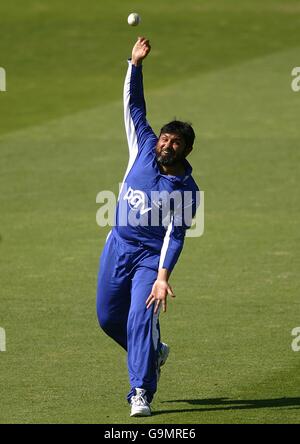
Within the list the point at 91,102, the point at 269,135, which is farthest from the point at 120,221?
the point at 91,102

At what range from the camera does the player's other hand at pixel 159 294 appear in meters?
8.80

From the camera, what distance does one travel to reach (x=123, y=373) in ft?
33.1

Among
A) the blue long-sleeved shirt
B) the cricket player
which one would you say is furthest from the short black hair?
the blue long-sleeved shirt

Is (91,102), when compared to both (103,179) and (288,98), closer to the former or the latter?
(288,98)

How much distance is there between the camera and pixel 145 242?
30.5 ft

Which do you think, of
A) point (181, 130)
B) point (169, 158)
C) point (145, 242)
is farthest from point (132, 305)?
point (181, 130)

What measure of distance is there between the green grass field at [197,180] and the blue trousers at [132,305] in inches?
14.4

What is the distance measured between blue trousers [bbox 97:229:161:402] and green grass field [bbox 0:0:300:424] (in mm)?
366

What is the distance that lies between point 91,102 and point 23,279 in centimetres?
1135

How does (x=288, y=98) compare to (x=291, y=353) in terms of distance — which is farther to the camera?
(x=288, y=98)

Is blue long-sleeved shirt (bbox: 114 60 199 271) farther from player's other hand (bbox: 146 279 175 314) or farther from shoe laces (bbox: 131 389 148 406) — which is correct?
shoe laces (bbox: 131 389 148 406)

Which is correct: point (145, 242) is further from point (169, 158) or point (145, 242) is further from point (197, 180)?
point (197, 180)

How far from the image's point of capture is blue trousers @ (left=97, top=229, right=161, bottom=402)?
9.03 meters
